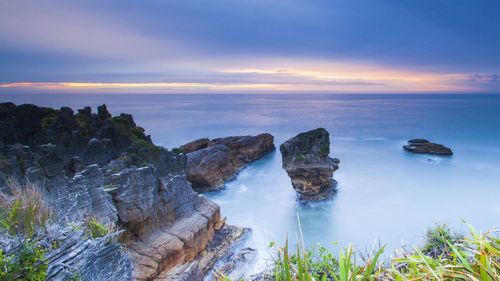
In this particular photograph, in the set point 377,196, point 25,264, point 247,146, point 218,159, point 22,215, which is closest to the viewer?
point 25,264

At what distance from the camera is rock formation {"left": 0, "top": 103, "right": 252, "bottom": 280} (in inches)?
314

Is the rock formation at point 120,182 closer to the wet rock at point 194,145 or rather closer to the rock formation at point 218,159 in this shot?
the rock formation at point 218,159

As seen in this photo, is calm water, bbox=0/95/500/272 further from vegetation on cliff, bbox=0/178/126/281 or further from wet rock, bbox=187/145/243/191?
vegetation on cliff, bbox=0/178/126/281

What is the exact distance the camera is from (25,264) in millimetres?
3436

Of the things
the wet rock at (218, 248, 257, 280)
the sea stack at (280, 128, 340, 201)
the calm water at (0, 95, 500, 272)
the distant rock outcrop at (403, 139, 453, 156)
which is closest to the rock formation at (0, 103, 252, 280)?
the wet rock at (218, 248, 257, 280)

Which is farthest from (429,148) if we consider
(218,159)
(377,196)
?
(218,159)

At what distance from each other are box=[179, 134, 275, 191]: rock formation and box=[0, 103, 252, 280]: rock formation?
28.1 ft

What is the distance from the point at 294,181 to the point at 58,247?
1621 centimetres

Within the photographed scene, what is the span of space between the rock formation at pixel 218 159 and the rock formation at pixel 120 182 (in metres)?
8.56

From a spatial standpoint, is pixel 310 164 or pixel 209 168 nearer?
pixel 310 164

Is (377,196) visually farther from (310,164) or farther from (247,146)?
(247,146)

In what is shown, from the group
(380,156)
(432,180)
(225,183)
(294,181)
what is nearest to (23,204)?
(294,181)

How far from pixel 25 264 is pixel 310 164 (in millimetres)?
16147

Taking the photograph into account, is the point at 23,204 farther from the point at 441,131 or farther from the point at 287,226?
the point at 441,131
